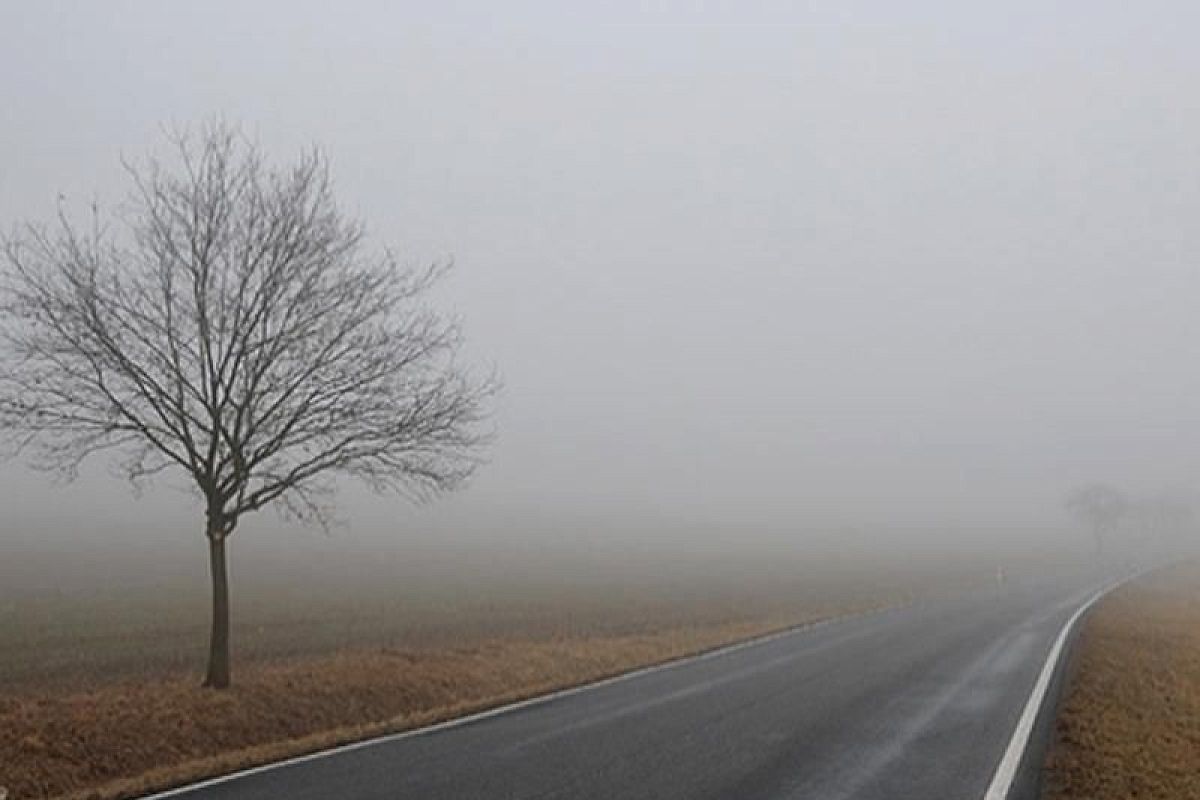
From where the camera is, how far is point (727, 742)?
13281mm

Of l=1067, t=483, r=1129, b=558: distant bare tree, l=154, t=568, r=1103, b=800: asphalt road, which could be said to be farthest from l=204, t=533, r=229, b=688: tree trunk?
l=1067, t=483, r=1129, b=558: distant bare tree

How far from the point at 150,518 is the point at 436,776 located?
135 metres

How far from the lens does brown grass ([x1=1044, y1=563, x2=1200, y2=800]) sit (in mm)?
11406

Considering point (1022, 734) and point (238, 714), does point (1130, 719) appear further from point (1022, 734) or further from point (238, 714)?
point (238, 714)

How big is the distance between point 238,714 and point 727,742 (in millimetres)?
6518

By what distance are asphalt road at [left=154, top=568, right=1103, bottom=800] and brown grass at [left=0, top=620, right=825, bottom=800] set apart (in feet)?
3.42

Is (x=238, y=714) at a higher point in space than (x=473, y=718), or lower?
higher

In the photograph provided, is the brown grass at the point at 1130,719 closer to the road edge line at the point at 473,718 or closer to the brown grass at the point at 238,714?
the road edge line at the point at 473,718

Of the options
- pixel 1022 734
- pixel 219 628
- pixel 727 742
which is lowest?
pixel 1022 734

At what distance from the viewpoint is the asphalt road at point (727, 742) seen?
10672 millimetres

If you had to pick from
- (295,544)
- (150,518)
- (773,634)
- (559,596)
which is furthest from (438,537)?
(773,634)

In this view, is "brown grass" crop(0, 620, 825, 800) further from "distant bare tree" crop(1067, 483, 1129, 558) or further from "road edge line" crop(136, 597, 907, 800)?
"distant bare tree" crop(1067, 483, 1129, 558)

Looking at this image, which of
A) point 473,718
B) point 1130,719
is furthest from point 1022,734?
point 473,718

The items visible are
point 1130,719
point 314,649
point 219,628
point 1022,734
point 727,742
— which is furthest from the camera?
point 314,649
